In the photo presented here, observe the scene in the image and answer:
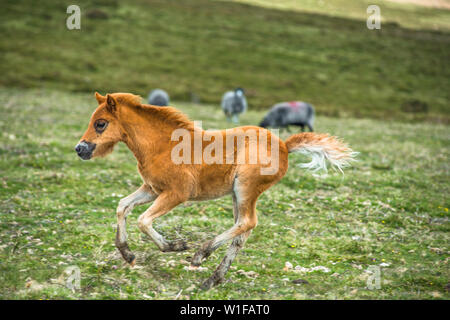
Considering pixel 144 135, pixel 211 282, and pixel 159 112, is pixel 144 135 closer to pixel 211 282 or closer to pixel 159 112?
pixel 159 112

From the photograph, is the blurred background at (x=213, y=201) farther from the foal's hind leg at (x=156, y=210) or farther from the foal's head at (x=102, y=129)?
the foal's head at (x=102, y=129)

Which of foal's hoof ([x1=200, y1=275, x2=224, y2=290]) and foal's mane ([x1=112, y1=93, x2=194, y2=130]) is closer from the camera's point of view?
foal's hoof ([x1=200, y1=275, x2=224, y2=290])

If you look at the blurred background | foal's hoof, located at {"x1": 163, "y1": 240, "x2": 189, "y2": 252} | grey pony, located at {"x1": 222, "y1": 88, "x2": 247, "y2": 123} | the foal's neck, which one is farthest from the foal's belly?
grey pony, located at {"x1": 222, "y1": 88, "x2": 247, "y2": 123}

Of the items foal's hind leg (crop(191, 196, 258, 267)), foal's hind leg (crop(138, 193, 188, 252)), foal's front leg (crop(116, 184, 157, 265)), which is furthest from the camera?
foal's front leg (crop(116, 184, 157, 265))

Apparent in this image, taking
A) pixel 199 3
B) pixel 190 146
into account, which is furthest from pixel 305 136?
pixel 199 3

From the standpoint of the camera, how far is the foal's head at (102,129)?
7492 millimetres

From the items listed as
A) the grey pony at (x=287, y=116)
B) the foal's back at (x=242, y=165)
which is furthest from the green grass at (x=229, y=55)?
the foal's back at (x=242, y=165)

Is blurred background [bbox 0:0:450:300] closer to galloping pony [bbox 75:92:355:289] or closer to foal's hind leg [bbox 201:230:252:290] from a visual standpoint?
foal's hind leg [bbox 201:230:252:290]

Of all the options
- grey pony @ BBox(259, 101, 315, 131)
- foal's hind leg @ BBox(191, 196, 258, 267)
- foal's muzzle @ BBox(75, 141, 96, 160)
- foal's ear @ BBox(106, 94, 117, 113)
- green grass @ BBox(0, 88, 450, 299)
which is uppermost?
foal's ear @ BBox(106, 94, 117, 113)

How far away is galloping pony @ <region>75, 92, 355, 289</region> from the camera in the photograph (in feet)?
24.5

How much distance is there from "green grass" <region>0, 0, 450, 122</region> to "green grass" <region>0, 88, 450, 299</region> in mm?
31027

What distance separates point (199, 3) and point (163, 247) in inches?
3609

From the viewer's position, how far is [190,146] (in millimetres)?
7691
